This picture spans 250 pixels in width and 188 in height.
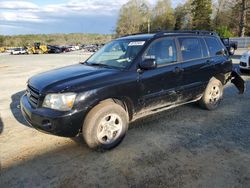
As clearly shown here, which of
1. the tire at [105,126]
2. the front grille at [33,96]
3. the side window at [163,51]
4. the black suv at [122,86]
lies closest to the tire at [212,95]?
the black suv at [122,86]

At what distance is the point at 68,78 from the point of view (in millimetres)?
4512

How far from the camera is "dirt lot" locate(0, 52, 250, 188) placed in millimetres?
3637

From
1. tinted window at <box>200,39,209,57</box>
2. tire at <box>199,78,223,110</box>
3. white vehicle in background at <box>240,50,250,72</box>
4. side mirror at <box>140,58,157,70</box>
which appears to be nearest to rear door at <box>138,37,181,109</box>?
side mirror at <box>140,58,157,70</box>

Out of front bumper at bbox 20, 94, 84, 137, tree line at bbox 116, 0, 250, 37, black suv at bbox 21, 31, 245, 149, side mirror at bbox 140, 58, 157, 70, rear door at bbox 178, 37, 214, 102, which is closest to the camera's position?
front bumper at bbox 20, 94, 84, 137

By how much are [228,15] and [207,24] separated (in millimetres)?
5750

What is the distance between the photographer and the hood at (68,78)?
4.29 metres

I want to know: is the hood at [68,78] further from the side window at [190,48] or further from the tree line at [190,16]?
the tree line at [190,16]

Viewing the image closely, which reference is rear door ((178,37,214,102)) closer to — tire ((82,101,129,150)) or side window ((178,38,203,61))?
side window ((178,38,203,61))

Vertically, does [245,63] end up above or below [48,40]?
above

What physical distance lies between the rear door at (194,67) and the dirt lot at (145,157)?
0.58 metres

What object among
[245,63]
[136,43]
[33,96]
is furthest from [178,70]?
[245,63]

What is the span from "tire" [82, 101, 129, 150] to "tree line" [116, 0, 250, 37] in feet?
125

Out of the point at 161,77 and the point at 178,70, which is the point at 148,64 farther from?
the point at 178,70

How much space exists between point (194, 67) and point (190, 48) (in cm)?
40
